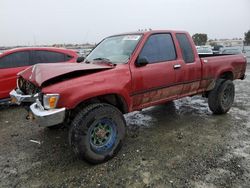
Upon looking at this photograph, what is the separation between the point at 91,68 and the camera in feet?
11.1

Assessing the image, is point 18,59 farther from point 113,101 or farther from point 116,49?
point 113,101

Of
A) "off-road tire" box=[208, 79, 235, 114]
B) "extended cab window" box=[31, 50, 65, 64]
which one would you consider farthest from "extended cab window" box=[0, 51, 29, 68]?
"off-road tire" box=[208, 79, 235, 114]

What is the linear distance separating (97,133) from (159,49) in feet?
6.36

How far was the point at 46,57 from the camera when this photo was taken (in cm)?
715

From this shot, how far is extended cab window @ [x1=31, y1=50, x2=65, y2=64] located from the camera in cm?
701

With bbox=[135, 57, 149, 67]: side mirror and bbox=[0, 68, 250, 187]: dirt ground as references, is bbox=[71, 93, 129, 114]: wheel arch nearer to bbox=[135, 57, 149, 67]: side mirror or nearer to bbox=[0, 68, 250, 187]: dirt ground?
bbox=[135, 57, 149, 67]: side mirror

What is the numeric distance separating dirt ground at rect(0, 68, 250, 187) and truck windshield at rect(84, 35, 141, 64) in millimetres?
1545

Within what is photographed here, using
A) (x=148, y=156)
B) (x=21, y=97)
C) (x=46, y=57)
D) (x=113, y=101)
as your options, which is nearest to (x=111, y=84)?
(x=113, y=101)

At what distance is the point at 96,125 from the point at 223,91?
348 centimetres

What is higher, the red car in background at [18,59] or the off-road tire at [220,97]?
the red car in background at [18,59]

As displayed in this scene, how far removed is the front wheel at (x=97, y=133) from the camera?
316cm

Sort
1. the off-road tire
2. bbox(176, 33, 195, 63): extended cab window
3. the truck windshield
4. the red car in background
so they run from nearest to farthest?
the truck windshield → bbox(176, 33, 195, 63): extended cab window → the off-road tire → the red car in background

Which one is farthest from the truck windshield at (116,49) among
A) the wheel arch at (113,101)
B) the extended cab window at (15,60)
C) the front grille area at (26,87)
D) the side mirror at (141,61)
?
the extended cab window at (15,60)

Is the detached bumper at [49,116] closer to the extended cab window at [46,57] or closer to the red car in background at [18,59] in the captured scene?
the red car in background at [18,59]
